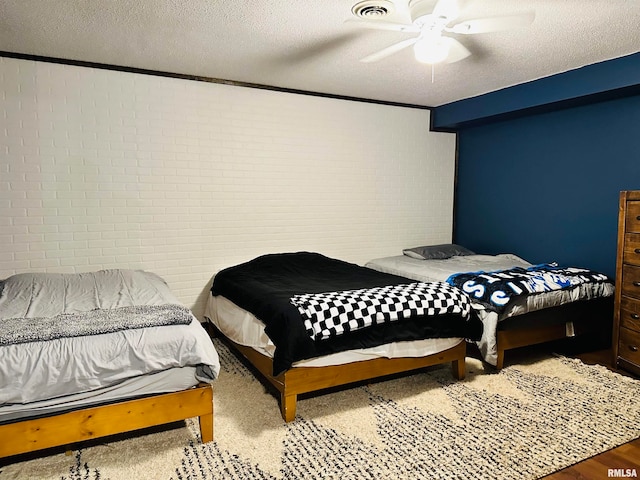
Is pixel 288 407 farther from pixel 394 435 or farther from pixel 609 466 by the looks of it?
pixel 609 466

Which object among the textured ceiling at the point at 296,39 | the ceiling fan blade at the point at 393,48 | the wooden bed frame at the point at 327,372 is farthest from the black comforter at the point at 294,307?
the textured ceiling at the point at 296,39

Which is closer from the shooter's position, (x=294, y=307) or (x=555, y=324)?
(x=294, y=307)

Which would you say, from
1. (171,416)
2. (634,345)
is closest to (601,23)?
(634,345)

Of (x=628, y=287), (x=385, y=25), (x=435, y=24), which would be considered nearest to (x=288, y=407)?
(x=385, y=25)

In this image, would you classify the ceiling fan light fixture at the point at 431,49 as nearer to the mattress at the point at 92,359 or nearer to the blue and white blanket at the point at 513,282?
the blue and white blanket at the point at 513,282

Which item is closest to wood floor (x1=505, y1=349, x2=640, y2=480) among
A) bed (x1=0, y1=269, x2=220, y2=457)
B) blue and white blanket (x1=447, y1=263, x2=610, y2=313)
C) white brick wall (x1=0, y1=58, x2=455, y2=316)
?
blue and white blanket (x1=447, y1=263, x2=610, y2=313)

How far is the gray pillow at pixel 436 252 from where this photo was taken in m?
4.69

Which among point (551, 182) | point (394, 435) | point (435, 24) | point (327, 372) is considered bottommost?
point (394, 435)

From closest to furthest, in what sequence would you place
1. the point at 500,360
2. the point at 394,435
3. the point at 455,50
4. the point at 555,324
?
the point at 394,435 → the point at 455,50 → the point at 500,360 → the point at 555,324

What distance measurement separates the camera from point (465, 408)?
2660 mm

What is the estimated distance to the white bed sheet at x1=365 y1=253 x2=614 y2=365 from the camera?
3115 millimetres

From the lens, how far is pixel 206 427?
89.4 inches

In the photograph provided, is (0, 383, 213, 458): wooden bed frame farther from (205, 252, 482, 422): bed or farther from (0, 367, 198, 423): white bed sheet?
(205, 252, 482, 422): bed

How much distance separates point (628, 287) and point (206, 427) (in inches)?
112
